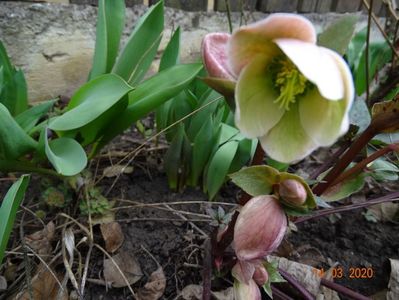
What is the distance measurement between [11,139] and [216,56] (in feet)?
1.44

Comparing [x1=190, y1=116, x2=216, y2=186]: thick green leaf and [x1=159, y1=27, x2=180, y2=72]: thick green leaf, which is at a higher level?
[x1=159, y1=27, x2=180, y2=72]: thick green leaf

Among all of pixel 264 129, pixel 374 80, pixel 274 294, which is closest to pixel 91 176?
pixel 274 294

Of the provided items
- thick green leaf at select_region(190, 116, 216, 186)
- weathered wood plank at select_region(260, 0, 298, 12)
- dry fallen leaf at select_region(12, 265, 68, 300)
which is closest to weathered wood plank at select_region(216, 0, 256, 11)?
weathered wood plank at select_region(260, 0, 298, 12)

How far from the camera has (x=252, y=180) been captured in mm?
550

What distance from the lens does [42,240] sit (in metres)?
0.82

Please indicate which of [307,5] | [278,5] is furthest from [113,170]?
[307,5]

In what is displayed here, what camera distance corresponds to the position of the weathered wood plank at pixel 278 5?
1808mm

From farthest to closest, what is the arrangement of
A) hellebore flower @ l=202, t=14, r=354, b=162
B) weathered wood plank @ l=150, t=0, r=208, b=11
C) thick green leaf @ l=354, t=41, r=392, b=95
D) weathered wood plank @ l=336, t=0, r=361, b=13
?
weathered wood plank @ l=336, t=0, r=361, b=13, weathered wood plank @ l=150, t=0, r=208, b=11, thick green leaf @ l=354, t=41, r=392, b=95, hellebore flower @ l=202, t=14, r=354, b=162

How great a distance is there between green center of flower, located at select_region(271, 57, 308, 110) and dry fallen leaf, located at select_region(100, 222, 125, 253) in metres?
0.50

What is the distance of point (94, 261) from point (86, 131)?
0.88ft

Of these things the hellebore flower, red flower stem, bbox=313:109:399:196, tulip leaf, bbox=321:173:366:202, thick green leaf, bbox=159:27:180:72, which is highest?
the hellebore flower

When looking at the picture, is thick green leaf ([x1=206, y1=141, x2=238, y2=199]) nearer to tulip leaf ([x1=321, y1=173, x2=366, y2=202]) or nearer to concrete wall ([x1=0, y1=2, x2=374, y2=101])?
tulip leaf ([x1=321, y1=173, x2=366, y2=202])

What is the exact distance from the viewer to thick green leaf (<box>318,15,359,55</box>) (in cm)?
47

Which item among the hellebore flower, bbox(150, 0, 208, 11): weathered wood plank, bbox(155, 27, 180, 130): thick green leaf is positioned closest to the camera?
the hellebore flower
